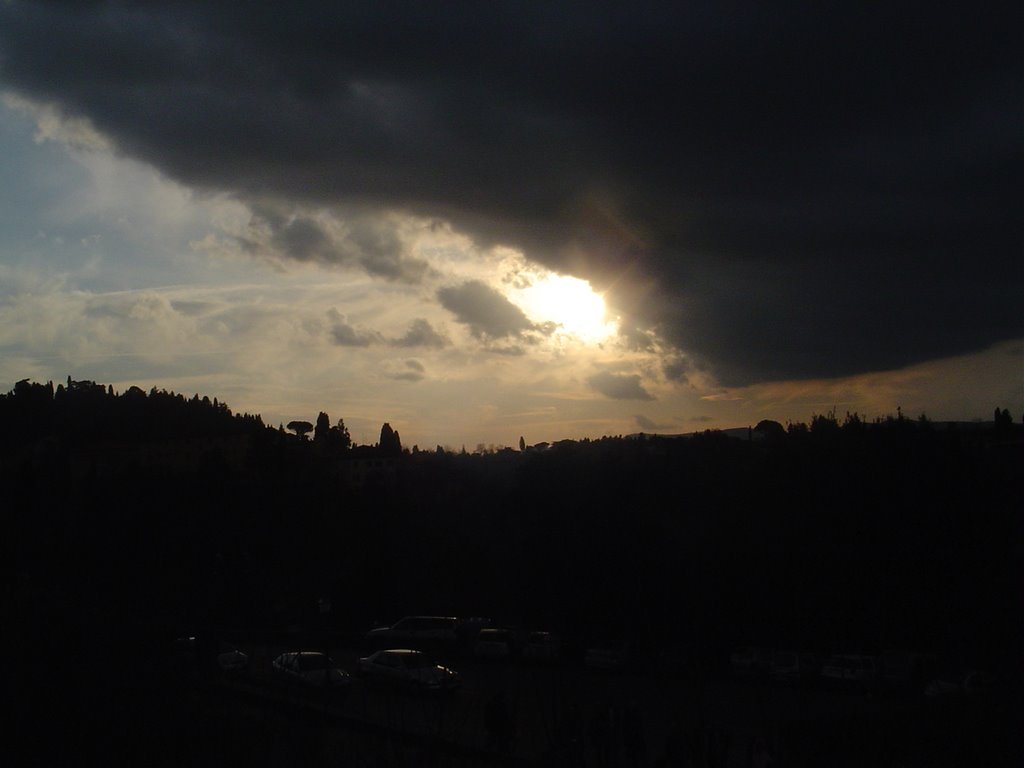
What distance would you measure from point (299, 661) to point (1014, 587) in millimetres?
30131

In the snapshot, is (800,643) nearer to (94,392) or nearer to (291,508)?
(291,508)

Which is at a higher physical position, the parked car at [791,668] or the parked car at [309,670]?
the parked car at [309,670]

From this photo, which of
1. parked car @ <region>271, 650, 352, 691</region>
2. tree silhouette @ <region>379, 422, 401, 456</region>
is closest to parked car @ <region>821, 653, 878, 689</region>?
parked car @ <region>271, 650, 352, 691</region>

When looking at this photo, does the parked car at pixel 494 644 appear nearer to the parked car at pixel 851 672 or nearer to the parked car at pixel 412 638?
the parked car at pixel 412 638

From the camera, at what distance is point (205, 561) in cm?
4953

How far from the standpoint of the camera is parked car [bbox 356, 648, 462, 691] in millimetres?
26984

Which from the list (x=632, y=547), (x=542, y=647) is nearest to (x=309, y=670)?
(x=542, y=647)

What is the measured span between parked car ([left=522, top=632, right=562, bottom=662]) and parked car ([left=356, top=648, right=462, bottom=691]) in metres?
5.71

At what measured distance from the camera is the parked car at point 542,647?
3450 cm

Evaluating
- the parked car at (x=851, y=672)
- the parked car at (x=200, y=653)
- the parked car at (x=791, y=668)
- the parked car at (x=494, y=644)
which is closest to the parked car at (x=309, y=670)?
the parked car at (x=200, y=653)

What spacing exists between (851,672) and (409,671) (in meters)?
14.5

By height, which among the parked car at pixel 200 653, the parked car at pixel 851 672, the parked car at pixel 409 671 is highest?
the parked car at pixel 200 653

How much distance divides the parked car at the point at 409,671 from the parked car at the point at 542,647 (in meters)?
5.71

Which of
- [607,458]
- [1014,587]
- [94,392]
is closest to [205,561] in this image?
[607,458]
